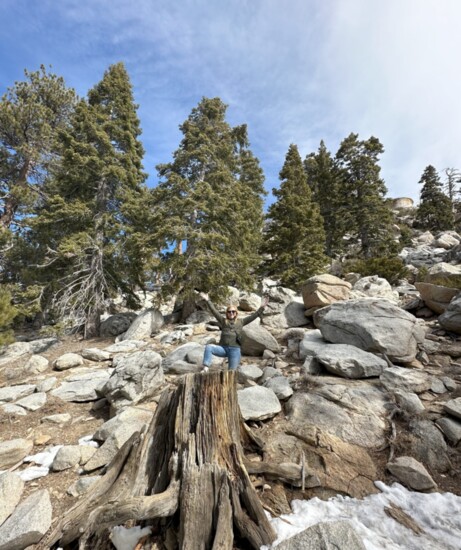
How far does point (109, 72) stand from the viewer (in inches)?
609

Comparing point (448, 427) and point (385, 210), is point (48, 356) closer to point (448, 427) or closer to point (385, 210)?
point (448, 427)

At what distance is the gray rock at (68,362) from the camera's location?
7978mm

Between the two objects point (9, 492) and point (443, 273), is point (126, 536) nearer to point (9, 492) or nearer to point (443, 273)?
point (9, 492)

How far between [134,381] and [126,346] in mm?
4438

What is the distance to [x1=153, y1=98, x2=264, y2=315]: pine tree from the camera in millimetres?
11852

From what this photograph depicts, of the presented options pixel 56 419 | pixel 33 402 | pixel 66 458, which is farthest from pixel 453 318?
pixel 33 402

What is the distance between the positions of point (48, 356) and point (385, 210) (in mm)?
25758

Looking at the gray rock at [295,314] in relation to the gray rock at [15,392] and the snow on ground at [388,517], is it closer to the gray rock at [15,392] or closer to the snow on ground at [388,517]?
the snow on ground at [388,517]

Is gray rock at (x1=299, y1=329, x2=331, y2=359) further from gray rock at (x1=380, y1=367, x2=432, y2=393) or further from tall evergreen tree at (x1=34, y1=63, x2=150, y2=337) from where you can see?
tall evergreen tree at (x1=34, y1=63, x2=150, y2=337)

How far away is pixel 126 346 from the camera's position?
9.73 metres

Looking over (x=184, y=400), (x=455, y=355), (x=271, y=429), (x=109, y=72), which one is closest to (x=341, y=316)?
(x=455, y=355)

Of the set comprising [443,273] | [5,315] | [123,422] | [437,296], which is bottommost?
[123,422]

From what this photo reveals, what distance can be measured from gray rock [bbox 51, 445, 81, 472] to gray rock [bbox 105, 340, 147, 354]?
534 centimetres

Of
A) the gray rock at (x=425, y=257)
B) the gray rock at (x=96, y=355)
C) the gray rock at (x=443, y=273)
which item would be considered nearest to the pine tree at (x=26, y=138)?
the gray rock at (x=96, y=355)
